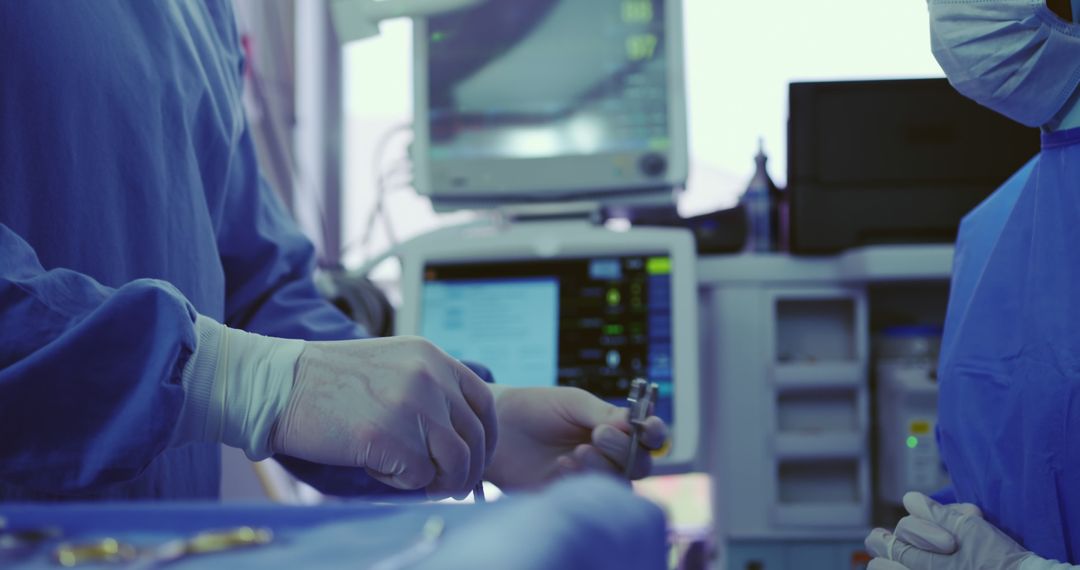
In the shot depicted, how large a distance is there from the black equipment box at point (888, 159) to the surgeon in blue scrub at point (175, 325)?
0.86 metres

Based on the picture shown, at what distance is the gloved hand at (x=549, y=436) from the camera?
0.93m

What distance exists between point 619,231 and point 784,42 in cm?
86

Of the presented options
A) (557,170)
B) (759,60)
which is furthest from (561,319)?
(759,60)

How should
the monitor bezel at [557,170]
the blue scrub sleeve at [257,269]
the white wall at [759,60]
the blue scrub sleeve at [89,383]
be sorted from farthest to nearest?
1. the white wall at [759,60]
2. the monitor bezel at [557,170]
3. the blue scrub sleeve at [257,269]
4. the blue scrub sleeve at [89,383]

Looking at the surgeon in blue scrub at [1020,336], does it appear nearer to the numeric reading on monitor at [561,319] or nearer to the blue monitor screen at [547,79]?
the numeric reading on monitor at [561,319]

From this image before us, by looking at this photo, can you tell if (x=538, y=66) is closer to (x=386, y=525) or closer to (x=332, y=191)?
(x=332, y=191)

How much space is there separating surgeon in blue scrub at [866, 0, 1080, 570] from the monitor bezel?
823 mm

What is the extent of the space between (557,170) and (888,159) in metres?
0.60

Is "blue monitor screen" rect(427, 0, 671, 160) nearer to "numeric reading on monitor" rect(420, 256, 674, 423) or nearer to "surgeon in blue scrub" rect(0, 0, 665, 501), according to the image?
"numeric reading on monitor" rect(420, 256, 674, 423)

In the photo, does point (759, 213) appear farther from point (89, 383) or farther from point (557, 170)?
point (89, 383)

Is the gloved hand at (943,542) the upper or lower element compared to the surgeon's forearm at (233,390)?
lower

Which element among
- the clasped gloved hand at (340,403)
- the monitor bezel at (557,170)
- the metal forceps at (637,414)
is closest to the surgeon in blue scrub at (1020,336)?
the metal forceps at (637,414)

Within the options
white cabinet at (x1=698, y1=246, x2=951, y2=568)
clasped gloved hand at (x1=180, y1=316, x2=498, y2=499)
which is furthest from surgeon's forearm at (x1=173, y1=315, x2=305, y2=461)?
white cabinet at (x1=698, y1=246, x2=951, y2=568)

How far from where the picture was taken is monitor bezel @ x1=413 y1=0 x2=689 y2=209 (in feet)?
5.71
